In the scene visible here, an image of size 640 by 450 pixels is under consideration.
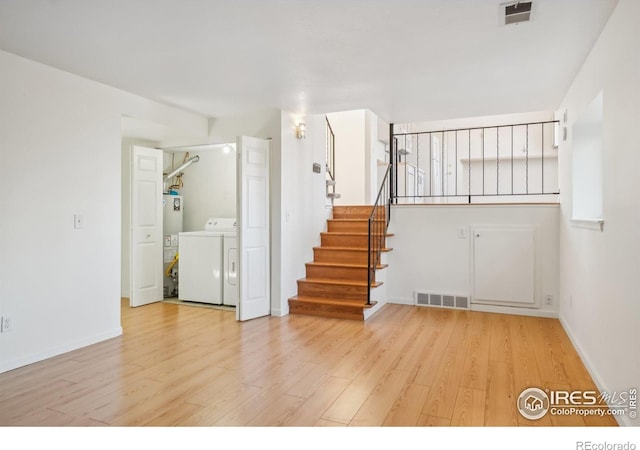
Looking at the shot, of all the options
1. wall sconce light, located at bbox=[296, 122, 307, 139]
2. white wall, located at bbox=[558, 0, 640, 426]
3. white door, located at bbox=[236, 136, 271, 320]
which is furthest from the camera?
wall sconce light, located at bbox=[296, 122, 307, 139]

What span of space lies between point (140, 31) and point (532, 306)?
15.5 feet

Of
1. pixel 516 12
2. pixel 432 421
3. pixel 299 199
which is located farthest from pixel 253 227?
pixel 516 12

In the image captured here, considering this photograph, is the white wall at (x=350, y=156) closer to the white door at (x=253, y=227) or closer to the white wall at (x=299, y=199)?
the white wall at (x=299, y=199)

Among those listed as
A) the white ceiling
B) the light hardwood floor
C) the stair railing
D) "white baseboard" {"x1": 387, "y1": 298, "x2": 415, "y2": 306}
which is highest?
the white ceiling

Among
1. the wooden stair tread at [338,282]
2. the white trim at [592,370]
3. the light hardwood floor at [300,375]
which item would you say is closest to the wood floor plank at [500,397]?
the light hardwood floor at [300,375]

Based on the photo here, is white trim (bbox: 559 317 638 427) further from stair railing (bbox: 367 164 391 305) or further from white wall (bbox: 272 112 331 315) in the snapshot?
white wall (bbox: 272 112 331 315)

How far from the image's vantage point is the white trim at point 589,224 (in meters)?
2.60

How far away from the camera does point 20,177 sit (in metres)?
3.02

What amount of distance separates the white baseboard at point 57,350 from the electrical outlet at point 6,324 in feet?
0.76

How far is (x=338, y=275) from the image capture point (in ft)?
16.4

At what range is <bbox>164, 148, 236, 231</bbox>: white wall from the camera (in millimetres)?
5926

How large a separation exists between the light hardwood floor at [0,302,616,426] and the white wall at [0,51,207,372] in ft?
0.79

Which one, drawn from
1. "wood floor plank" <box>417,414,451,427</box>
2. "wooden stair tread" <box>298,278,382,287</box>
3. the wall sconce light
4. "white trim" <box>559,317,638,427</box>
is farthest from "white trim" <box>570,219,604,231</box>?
the wall sconce light
